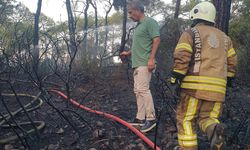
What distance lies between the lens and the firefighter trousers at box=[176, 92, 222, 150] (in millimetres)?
3279

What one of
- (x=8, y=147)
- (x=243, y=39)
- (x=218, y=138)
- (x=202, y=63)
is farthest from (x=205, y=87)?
(x=243, y=39)

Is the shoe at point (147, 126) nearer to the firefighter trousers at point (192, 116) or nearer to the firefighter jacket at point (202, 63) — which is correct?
the firefighter trousers at point (192, 116)

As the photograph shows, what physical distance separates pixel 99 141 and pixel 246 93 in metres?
4.37

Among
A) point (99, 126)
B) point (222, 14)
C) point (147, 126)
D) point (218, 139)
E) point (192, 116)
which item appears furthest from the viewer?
point (222, 14)

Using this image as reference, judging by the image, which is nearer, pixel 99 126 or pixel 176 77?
pixel 176 77

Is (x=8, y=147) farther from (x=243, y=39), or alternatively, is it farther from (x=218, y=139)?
(x=243, y=39)

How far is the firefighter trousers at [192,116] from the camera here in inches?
129

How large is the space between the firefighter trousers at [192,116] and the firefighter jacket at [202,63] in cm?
11

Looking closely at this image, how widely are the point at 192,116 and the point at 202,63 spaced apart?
59cm

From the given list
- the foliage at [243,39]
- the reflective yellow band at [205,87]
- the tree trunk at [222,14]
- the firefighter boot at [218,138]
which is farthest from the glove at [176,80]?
the foliage at [243,39]

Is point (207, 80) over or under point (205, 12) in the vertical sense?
under

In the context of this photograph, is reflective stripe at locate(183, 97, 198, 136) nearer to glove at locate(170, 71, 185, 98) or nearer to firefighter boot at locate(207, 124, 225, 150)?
glove at locate(170, 71, 185, 98)

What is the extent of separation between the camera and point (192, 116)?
338 centimetres

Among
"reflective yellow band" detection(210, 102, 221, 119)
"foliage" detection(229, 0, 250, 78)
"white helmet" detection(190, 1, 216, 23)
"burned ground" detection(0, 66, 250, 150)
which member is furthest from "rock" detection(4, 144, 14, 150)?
"foliage" detection(229, 0, 250, 78)
